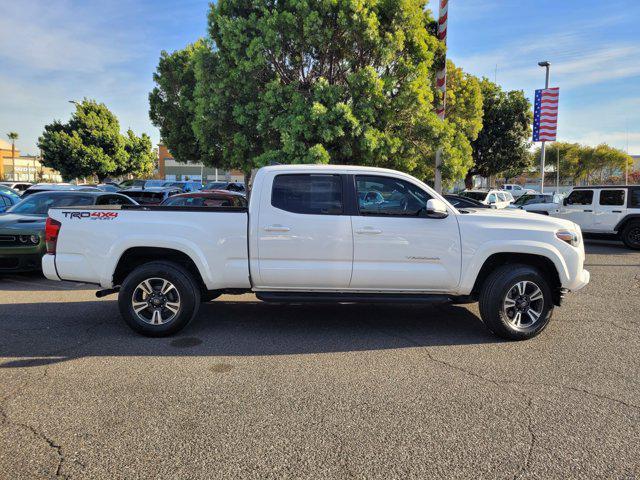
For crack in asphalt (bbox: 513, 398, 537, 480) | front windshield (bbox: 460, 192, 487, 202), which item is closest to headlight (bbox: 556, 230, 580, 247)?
crack in asphalt (bbox: 513, 398, 537, 480)

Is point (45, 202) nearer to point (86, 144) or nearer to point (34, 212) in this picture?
point (34, 212)

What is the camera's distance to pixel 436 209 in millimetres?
4789

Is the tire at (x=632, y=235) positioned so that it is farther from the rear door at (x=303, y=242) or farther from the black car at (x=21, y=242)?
the black car at (x=21, y=242)

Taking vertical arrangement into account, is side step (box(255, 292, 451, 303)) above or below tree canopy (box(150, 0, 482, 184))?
below

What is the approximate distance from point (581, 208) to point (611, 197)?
84cm

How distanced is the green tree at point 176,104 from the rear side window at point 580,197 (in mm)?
15840

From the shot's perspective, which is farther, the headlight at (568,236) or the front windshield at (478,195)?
the front windshield at (478,195)

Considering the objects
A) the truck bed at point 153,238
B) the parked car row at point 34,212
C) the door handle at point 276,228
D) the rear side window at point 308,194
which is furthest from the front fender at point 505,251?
the parked car row at point 34,212

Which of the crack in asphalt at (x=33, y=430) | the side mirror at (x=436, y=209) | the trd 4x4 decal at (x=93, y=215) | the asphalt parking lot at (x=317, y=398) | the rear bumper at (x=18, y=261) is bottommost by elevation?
the crack in asphalt at (x=33, y=430)

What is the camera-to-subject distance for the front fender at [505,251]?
193 inches

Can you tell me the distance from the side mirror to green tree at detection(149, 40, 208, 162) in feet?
58.1

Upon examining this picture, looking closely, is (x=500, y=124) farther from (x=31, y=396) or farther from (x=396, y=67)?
(x=31, y=396)

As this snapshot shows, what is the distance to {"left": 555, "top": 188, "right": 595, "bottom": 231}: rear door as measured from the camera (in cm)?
1338

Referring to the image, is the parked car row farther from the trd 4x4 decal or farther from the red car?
the trd 4x4 decal
